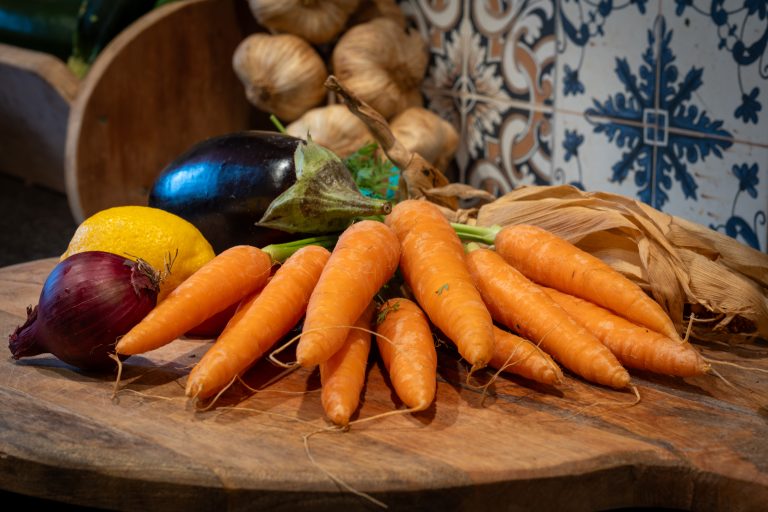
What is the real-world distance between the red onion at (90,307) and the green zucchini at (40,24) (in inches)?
54.4

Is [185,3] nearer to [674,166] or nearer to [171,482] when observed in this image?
[674,166]

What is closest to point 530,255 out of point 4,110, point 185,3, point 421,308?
point 421,308

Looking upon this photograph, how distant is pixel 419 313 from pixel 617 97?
0.83 metres

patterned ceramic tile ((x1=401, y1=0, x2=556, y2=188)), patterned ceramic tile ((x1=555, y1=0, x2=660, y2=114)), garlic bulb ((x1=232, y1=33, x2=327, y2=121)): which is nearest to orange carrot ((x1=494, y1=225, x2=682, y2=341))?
patterned ceramic tile ((x1=555, y1=0, x2=660, y2=114))

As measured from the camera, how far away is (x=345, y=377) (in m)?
0.89

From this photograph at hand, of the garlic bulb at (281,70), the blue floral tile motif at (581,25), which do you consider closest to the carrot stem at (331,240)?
the blue floral tile motif at (581,25)

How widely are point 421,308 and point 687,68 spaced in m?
0.76

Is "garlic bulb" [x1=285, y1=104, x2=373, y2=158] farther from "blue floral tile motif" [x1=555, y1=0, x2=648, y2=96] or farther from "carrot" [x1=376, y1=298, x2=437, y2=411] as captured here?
"carrot" [x1=376, y1=298, x2=437, y2=411]

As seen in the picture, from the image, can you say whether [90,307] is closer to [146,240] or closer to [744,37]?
[146,240]

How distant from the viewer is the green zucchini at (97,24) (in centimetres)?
205

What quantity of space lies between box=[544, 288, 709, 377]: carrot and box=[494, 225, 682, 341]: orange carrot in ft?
0.04

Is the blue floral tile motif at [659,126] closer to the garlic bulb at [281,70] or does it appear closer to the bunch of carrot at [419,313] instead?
A: the bunch of carrot at [419,313]

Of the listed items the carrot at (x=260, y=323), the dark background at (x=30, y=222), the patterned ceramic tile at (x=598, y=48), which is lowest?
the dark background at (x=30, y=222)

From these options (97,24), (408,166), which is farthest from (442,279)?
(97,24)
